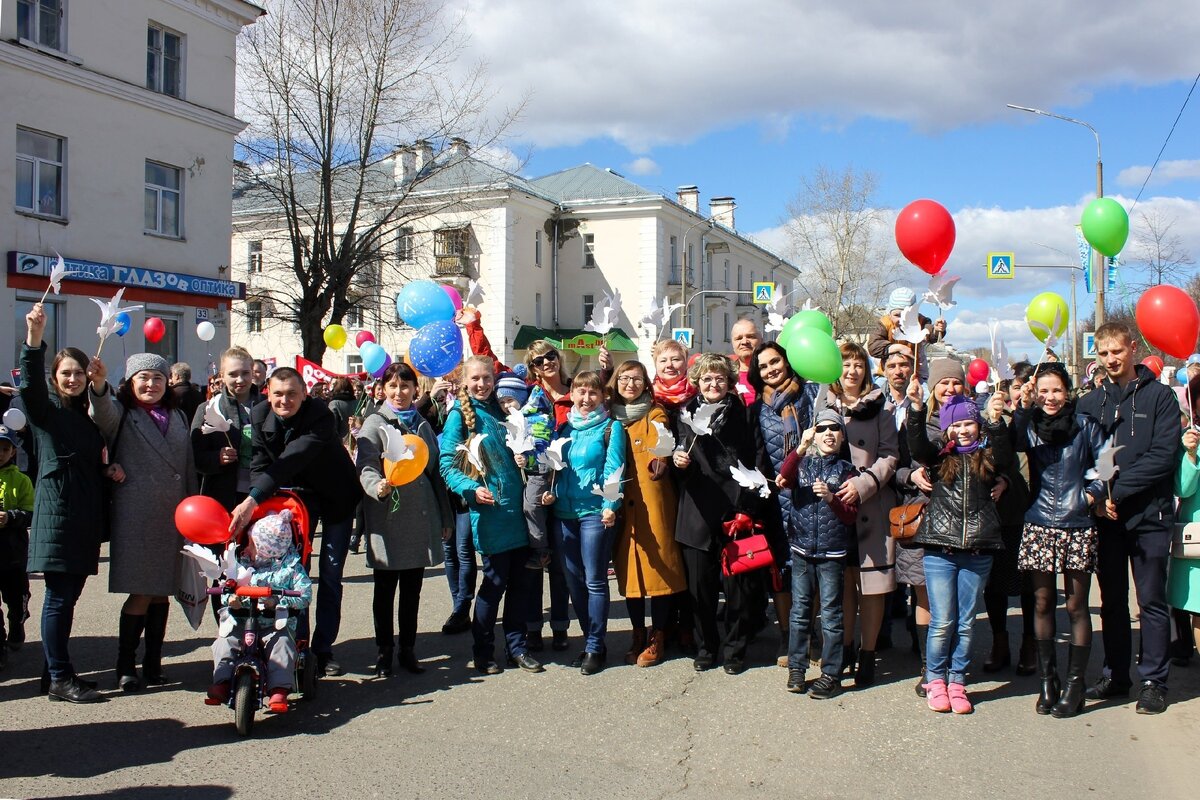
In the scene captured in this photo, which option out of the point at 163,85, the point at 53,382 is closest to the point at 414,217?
the point at 163,85

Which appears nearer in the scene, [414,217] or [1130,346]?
[1130,346]

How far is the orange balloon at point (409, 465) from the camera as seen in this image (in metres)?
5.41

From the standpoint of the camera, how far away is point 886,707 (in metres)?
5.11

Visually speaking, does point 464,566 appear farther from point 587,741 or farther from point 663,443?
point 587,741

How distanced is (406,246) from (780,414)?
21680 mm

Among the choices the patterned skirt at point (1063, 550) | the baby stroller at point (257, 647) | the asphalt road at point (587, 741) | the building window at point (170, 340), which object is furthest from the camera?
the building window at point (170, 340)

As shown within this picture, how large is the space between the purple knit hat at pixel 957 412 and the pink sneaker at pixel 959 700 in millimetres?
1374

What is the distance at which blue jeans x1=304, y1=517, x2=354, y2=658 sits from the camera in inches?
221

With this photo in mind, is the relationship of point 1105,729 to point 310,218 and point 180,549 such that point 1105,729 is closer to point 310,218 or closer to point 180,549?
point 180,549

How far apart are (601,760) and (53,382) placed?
358cm

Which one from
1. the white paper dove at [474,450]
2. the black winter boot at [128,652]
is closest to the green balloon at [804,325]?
the white paper dove at [474,450]

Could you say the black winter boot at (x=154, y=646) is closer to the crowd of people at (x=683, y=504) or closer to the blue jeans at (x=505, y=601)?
the crowd of people at (x=683, y=504)

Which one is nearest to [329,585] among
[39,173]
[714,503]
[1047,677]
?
[714,503]

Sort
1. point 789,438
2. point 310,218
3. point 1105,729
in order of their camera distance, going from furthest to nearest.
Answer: point 310,218, point 789,438, point 1105,729
